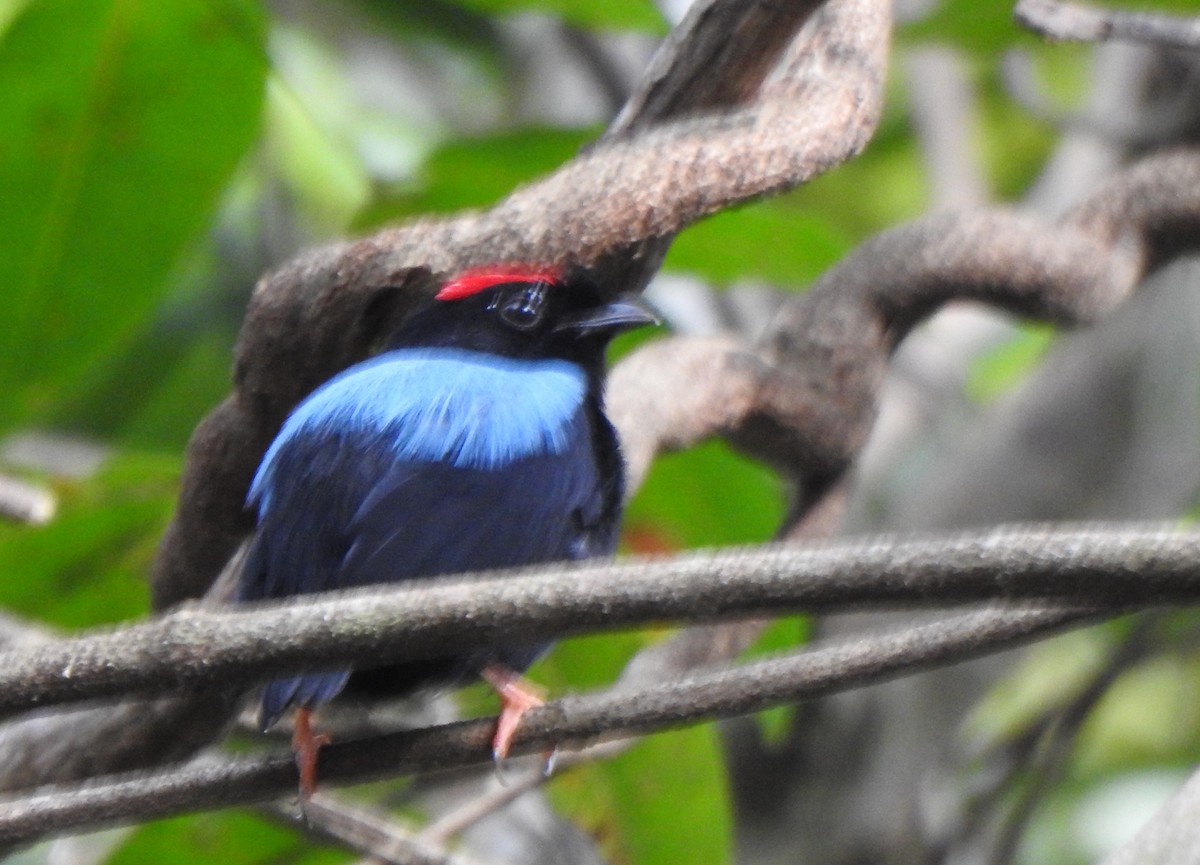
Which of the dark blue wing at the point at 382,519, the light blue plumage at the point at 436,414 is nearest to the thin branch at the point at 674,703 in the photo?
the dark blue wing at the point at 382,519

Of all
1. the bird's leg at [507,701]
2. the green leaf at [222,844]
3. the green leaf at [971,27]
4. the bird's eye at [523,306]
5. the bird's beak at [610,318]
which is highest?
the bird's eye at [523,306]

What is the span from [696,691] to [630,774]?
1.79m

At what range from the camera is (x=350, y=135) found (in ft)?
18.9

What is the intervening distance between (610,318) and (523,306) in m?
0.14

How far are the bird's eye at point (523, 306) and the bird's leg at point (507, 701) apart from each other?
0.58 metres

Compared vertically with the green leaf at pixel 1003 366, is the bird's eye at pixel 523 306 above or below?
above

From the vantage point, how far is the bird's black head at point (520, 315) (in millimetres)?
2525

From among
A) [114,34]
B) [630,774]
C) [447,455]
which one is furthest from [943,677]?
[114,34]

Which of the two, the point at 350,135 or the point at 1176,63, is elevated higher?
the point at 350,135

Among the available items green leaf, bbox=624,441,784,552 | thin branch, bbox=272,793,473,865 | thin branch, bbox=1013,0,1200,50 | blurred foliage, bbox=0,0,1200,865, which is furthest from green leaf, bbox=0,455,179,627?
thin branch, bbox=1013,0,1200,50

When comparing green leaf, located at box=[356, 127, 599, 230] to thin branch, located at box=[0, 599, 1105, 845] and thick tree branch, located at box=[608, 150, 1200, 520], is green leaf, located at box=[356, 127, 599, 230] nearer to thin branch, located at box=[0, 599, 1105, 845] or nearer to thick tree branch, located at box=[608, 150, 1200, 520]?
thick tree branch, located at box=[608, 150, 1200, 520]

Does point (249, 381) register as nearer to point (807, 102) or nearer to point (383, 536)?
point (383, 536)

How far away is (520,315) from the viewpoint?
2602mm

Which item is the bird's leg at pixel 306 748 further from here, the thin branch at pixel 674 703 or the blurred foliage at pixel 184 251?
the blurred foliage at pixel 184 251
